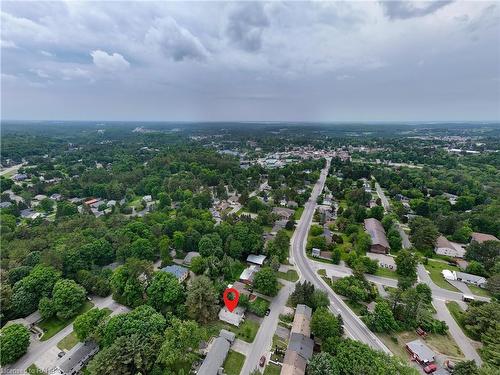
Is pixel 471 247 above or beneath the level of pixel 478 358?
above

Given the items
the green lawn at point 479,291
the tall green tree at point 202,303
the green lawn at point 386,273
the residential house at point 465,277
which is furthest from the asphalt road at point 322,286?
the green lawn at point 479,291

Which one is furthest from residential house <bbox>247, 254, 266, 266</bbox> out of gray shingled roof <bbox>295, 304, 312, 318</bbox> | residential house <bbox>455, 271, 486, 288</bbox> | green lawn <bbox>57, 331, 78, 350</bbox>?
residential house <bbox>455, 271, 486, 288</bbox>

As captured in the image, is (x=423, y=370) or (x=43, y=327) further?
(x=43, y=327)

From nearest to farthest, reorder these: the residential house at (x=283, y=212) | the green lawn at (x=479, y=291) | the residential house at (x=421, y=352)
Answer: the residential house at (x=421, y=352)
the green lawn at (x=479, y=291)
the residential house at (x=283, y=212)

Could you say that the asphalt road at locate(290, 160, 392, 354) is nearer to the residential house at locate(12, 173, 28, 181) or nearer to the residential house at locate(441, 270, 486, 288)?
the residential house at locate(441, 270, 486, 288)

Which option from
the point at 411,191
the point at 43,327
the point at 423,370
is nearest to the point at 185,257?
the point at 43,327

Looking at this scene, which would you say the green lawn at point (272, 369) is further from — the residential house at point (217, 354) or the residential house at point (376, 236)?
the residential house at point (376, 236)

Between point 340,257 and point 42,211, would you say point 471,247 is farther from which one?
point 42,211
